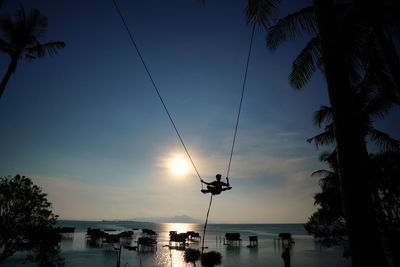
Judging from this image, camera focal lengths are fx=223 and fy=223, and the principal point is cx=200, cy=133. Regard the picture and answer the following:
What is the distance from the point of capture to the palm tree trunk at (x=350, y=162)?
9.26 ft

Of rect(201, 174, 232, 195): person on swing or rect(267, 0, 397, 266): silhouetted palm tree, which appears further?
rect(201, 174, 232, 195): person on swing

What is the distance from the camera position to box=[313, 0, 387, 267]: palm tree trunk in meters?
2.82

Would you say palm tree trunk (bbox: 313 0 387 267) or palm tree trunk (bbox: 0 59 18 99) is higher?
palm tree trunk (bbox: 0 59 18 99)

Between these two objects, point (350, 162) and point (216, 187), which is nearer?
point (350, 162)

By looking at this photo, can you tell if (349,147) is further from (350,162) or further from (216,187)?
(216,187)

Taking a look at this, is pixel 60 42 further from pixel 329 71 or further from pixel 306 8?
pixel 329 71

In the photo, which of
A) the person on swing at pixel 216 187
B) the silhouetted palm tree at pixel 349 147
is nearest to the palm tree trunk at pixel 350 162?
the silhouetted palm tree at pixel 349 147

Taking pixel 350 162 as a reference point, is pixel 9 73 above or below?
above

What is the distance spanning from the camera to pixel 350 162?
313cm

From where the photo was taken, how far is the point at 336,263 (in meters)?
27.5

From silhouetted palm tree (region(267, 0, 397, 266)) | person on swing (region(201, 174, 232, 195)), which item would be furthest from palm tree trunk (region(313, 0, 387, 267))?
person on swing (region(201, 174, 232, 195))

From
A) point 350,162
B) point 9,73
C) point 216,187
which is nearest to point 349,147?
point 350,162

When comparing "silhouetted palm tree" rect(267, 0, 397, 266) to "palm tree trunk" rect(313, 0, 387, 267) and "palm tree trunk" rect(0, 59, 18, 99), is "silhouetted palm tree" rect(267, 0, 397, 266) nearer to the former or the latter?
"palm tree trunk" rect(313, 0, 387, 267)

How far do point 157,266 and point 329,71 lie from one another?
94.9 ft
